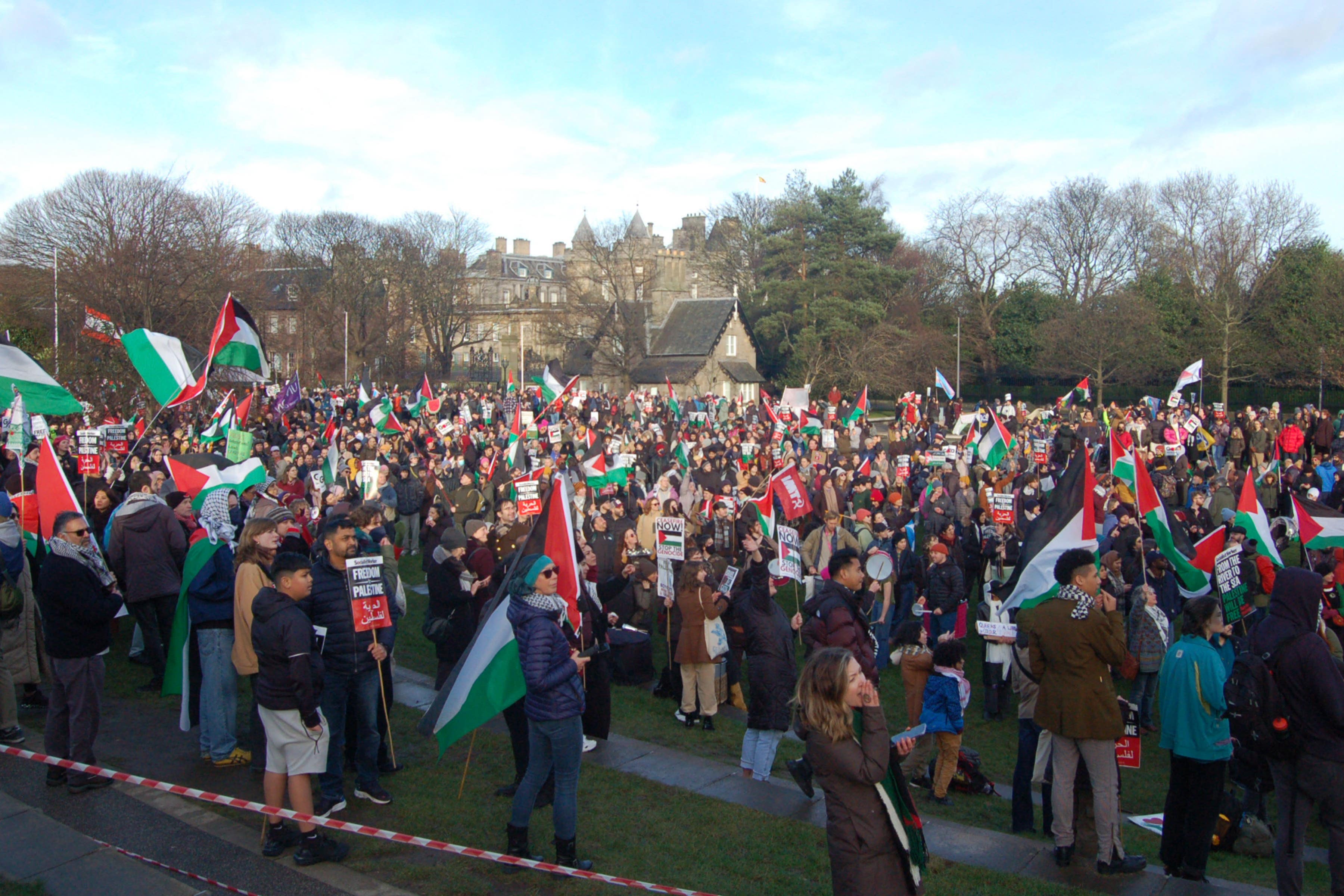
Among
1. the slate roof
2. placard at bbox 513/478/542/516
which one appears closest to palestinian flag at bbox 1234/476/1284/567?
placard at bbox 513/478/542/516

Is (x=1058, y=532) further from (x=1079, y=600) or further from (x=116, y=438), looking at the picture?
(x=116, y=438)

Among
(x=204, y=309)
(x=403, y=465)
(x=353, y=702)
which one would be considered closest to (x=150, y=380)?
(x=403, y=465)

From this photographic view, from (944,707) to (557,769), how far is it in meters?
3.10

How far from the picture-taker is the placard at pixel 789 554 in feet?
31.7

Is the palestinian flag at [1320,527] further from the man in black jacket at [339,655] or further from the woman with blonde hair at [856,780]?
the man in black jacket at [339,655]

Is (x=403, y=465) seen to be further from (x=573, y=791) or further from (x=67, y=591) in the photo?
(x=573, y=791)

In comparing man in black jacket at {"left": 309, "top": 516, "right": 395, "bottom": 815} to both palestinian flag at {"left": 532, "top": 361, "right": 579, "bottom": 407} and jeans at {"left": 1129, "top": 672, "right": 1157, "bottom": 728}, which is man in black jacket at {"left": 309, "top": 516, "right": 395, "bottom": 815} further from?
palestinian flag at {"left": 532, "top": 361, "right": 579, "bottom": 407}

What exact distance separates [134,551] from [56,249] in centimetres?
3070

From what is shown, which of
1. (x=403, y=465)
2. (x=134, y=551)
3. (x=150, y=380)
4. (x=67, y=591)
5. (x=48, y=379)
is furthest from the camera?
(x=403, y=465)

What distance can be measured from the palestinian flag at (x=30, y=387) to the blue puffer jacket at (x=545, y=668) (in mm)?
8549

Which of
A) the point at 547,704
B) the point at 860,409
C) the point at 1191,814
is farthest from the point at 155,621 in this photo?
the point at 860,409

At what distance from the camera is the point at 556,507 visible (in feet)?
24.1

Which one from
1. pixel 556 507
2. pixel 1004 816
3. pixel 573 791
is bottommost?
pixel 1004 816

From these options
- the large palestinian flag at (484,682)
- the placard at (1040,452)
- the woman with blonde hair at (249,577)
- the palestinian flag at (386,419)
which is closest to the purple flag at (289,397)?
the palestinian flag at (386,419)
